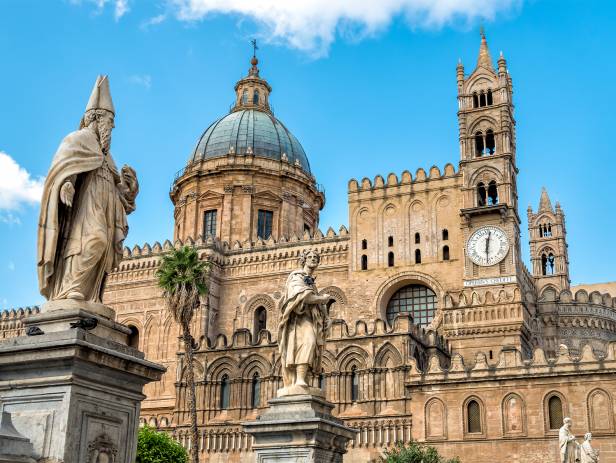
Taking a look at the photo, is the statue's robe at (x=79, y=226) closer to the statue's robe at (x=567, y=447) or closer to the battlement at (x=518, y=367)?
the statue's robe at (x=567, y=447)

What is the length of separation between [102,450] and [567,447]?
54.2 feet

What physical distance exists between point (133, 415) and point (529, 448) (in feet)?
99.5

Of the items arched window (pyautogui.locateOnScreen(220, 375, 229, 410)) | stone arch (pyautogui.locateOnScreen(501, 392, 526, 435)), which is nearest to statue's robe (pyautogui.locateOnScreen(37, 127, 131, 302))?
stone arch (pyautogui.locateOnScreen(501, 392, 526, 435))

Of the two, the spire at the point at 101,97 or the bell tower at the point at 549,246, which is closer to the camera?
the spire at the point at 101,97

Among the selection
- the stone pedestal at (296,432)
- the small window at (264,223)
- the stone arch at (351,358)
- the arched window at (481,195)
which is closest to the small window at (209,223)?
the small window at (264,223)

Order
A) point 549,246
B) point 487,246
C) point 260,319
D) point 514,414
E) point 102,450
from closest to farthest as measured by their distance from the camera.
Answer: point 102,450 < point 514,414 < point 487,246 < point 260,319 < point 549,246

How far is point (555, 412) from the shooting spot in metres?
34.2

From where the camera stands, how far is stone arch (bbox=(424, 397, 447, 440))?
35.5 m

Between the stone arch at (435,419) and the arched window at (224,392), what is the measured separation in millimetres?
10923

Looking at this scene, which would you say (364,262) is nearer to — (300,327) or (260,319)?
(260,319)

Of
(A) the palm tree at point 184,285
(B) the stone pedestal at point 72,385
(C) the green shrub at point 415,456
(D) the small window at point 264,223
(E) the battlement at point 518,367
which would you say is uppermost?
(D) the small window at point 264,223

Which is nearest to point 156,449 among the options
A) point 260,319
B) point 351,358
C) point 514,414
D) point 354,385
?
point 354,385

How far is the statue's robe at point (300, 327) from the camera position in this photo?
9484 mm

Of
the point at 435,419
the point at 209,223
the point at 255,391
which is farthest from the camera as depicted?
the point at 209,223
